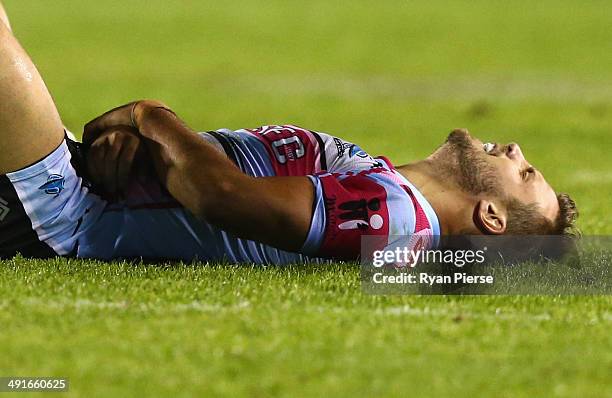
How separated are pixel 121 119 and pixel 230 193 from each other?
42.4 inches

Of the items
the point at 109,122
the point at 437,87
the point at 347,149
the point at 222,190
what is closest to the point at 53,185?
the point at 109,122

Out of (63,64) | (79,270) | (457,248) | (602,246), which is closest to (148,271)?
(79,270)

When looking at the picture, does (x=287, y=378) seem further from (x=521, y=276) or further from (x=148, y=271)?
(x=521, y=276)

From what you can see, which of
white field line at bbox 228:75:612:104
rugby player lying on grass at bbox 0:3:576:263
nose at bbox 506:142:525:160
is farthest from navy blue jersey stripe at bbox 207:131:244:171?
white field line at bbox 228:75:612:104

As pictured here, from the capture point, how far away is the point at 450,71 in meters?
24.3

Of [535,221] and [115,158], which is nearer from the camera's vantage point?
[115,158]

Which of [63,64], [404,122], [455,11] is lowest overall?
[63,64]

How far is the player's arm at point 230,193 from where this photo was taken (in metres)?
5.55

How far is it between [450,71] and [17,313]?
19.9m

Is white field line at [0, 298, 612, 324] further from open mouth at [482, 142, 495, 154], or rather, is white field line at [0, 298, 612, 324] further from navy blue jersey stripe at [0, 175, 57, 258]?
open mouth at [482, 142, 495, 154]

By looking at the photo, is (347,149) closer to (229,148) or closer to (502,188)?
(229,148)

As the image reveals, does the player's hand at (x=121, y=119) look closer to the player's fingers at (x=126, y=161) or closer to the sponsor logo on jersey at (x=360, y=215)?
the player's fingers at (x=126, y=161)

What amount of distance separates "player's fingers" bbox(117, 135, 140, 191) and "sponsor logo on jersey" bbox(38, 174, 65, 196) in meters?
0.29

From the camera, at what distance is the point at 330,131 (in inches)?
604
